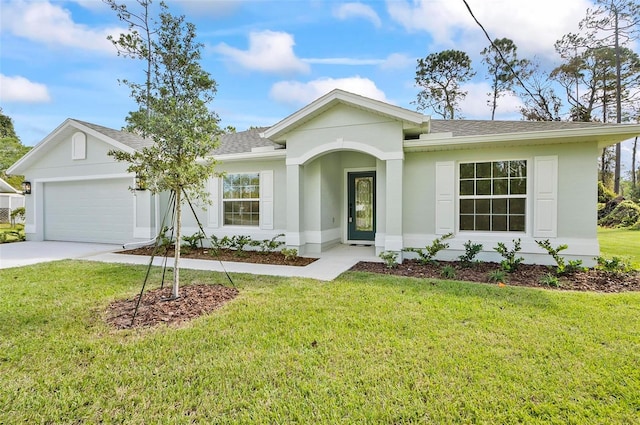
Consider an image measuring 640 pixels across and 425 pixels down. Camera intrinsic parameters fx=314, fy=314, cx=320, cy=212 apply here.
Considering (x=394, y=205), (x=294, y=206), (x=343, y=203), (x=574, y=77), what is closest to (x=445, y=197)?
(x=394, y=205)

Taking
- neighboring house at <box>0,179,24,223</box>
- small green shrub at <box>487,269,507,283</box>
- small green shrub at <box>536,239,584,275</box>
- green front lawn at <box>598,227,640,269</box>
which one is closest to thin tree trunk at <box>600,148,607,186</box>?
green front lawn at <box>598,227,640,269</box>

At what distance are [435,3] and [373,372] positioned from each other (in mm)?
6300

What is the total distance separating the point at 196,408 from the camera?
2.42 m

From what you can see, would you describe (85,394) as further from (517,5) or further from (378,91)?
(378,91)

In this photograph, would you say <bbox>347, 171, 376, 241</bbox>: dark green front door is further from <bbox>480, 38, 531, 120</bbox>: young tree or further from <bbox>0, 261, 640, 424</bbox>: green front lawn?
<bbox>480, 38, 531, 120</bbox>: young tree

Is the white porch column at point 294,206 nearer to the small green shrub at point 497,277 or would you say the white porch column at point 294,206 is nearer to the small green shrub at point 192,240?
the small green shrub at point 192,240

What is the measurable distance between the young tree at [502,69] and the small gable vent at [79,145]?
2675cm

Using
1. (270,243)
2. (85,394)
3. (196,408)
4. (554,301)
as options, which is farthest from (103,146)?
(554,301)

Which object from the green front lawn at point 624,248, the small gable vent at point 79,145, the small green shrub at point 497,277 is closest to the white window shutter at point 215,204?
the small gable vent at point 79,145

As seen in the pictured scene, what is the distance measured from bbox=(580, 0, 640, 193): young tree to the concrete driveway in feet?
96.8

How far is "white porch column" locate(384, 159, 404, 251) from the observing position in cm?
775

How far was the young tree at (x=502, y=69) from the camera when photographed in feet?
77.9

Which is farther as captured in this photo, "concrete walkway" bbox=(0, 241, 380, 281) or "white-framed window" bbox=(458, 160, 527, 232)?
"white-framed window" bbox=(458, 160, 527, 232)

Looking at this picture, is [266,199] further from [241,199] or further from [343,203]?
[343,203]
